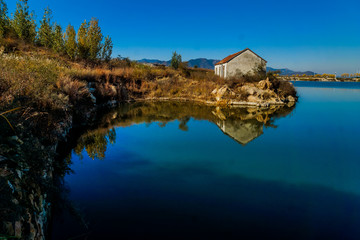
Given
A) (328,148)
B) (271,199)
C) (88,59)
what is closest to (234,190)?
(271,199)

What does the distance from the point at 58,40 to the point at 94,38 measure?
14.3 feet

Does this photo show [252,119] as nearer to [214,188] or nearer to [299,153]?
[299,153]

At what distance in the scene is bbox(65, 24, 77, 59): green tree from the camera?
28.3 metres

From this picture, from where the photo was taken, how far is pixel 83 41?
29.3 metres

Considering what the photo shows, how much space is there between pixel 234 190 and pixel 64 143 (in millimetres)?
6977

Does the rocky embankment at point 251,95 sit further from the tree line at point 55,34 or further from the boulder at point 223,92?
the tree line at point 55,34

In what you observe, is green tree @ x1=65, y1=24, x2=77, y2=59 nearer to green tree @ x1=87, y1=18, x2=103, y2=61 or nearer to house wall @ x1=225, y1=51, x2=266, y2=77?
green tree @ x1=87, y1=18, x2=103, y2=61

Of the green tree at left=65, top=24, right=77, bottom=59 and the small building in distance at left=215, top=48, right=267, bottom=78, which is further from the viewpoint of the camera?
the small building in distance at left=215, top=48, right=267, bottom=78

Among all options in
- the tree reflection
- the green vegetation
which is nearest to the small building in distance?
the green vegetation

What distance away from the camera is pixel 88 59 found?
2988cm

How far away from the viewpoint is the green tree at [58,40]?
28.2 metres

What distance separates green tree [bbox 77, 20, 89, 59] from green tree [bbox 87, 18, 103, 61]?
42 cm

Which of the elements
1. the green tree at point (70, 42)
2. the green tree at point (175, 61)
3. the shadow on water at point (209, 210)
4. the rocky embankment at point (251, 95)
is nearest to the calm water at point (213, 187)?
the shadow on water at point (209, 210)

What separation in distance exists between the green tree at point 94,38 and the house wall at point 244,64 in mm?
18257
